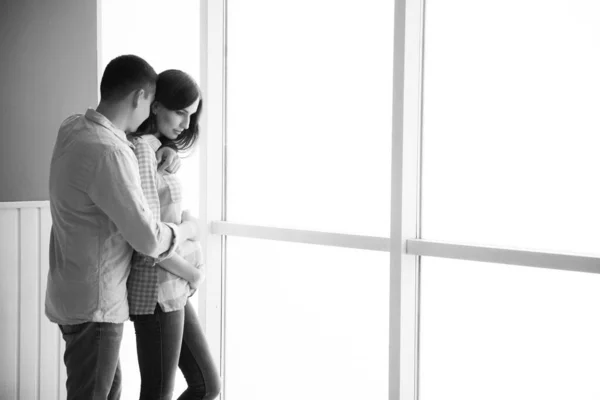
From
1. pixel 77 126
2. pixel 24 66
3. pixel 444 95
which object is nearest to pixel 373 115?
pixel 444 95

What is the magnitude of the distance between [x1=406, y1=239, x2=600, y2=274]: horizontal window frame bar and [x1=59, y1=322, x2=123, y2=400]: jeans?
1.03m

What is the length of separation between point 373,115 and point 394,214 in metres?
0.44

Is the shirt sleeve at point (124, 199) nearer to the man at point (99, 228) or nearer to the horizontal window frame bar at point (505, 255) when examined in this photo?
the man at point (99, 228)

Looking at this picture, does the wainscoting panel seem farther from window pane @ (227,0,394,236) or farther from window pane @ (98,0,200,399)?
window pane @ (227,0,394,236)

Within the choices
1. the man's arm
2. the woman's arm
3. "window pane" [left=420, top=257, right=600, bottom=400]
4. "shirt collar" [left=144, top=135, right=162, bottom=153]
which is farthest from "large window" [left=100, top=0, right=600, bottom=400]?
the man's arm

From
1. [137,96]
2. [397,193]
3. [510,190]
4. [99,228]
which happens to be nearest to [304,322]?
[397,193]

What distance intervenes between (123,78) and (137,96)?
0.21ft

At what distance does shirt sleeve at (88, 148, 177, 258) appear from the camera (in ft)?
5.98

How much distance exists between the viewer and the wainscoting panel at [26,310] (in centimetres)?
274

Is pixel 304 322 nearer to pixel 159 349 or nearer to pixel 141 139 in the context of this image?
pixel 159 349

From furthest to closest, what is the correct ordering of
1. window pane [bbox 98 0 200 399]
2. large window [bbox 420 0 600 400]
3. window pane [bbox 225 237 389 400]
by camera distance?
1. window pane [bbox 98 0 200 399]
2. window pane [bbox 225 237 389 400]
3. large window [bbox 420 0 600 400]

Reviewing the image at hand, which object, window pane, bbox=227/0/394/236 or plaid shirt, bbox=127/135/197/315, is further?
window pane, bbox=227/0/394/236

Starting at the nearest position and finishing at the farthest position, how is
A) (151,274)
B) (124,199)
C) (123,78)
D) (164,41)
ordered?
1. (124,199)
2. (123,78)
3. (151,274)
4. (164,41)

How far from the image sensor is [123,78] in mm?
1948
